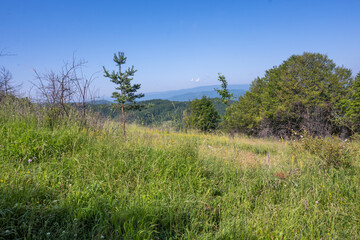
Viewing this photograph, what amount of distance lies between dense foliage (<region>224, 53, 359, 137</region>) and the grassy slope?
16463 mm

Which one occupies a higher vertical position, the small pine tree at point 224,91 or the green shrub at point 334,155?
the small pine tree at point 224,91

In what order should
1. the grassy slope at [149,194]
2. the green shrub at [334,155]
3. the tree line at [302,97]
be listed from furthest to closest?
the tree line at [302,97], the green shrub at [334,155], the grassy slope at [149,194]

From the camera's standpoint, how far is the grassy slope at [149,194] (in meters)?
1.82

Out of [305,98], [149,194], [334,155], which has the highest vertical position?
[305,98]

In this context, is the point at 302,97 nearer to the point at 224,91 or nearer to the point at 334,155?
the point at 224,91

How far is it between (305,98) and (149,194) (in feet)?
72.1

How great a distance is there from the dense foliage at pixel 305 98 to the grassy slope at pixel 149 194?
16463 mm

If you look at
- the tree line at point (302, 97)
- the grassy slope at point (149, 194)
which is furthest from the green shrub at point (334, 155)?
the tree line at point (302, 97)

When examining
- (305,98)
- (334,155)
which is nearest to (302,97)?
(305,98)

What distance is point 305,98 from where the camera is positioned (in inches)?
774

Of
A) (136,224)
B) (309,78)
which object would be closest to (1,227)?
(136,224)

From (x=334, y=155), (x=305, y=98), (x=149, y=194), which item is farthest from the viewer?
(x=305, y=98)

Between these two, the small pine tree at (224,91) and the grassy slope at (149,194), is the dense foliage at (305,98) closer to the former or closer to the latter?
the small pine tree at (224,91)

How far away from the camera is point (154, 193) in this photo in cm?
231
